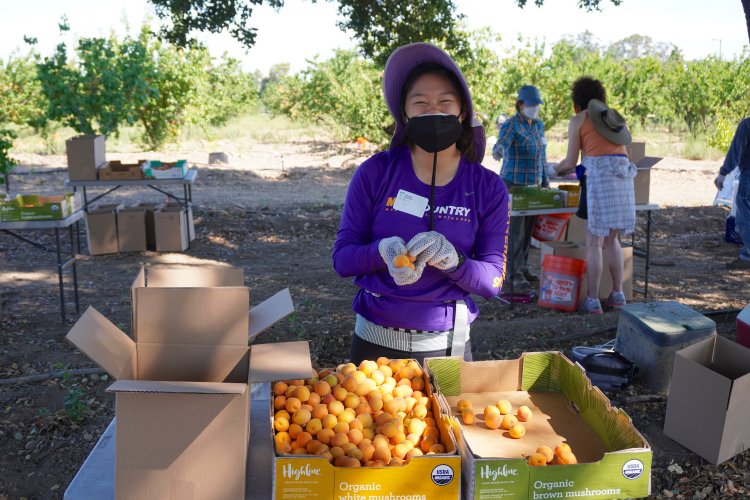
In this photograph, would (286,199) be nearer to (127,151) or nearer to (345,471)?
(127,151)

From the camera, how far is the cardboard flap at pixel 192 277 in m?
2.04

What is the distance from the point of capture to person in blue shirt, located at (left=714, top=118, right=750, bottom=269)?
732 centimetres

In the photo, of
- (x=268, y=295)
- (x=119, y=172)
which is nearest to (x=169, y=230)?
(x=119, y=172)

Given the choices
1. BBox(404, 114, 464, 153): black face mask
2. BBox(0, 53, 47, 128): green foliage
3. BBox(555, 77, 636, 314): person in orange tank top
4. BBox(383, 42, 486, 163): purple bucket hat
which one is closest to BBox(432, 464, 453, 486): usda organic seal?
BBox(404, 114, 464, 153): black face mask

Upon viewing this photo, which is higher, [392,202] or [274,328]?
[392,202]

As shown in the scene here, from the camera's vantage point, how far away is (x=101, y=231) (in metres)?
8.79

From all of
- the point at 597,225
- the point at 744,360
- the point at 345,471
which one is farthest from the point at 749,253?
the point at 345,471

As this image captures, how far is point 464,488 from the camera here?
160 cm

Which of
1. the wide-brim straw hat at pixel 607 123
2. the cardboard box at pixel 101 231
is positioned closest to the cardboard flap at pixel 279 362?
the wide-brim straw hat at pixel 607 123

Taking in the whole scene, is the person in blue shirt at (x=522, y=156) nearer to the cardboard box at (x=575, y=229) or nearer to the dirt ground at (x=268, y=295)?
the dirt ground at (x=268, y=295)

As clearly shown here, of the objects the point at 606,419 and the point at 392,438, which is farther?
the point at 606,419

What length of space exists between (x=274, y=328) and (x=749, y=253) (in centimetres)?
570

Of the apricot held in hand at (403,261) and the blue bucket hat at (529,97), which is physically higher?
the blue bucket hat at (529,97)

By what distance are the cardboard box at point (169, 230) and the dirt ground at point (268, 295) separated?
7.1 inches
